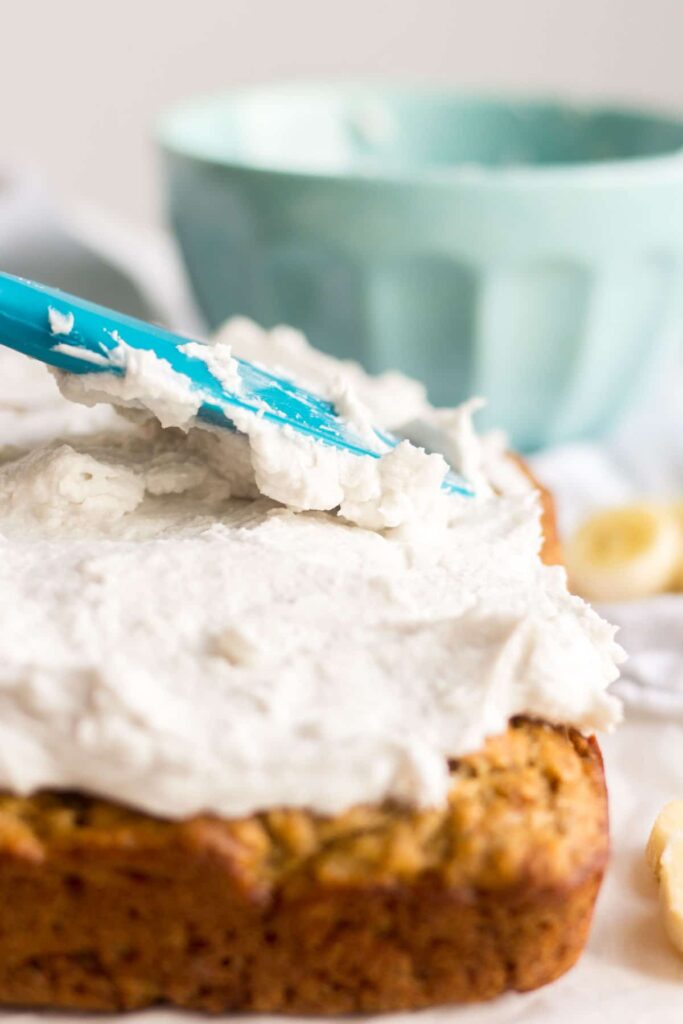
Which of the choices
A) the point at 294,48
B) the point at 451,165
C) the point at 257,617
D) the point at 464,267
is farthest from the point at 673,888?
the point at 294,48

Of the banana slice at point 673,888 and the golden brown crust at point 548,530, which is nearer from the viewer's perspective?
the banana slice at point 673,888

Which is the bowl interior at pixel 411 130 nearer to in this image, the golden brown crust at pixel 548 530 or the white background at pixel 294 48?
the golden brown crust at pixel 548 530

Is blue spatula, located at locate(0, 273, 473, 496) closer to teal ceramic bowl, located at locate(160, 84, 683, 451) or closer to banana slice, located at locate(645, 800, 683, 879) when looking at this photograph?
banana slice, located at locate(645, 800, 683, 879)

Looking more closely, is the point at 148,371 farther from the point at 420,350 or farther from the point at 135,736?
the point at 420,350

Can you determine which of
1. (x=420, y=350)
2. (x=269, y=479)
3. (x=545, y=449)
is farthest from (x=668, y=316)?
(x=269, y=479)

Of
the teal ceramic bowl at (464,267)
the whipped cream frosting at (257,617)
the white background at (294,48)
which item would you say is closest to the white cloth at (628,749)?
the teal ceramic bowl at (464,267)

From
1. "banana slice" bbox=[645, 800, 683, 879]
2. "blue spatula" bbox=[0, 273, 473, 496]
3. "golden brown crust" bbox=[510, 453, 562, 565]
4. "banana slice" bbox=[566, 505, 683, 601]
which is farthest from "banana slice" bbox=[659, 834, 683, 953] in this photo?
"banana slice" bbox=[566, 505, 683, 601]
